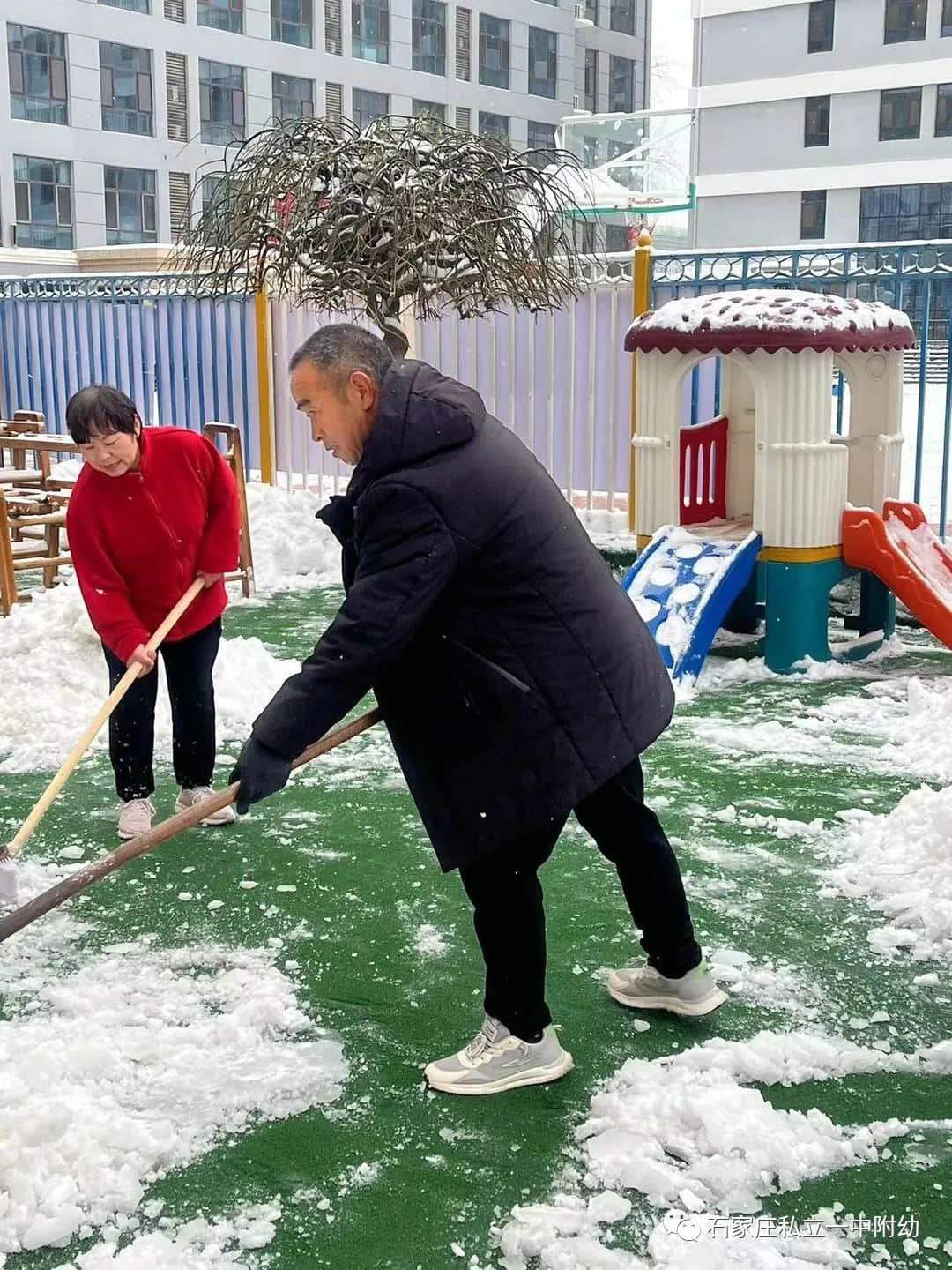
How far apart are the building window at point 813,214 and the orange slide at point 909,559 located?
1366 inches

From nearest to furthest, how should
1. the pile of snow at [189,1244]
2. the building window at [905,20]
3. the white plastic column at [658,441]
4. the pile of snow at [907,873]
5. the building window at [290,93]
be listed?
the pile of snow at [189,1244] → the pile of snow at [907,873] → the white plastic column at [658,441] → the building window at [905,20] → the building window at [290,93]

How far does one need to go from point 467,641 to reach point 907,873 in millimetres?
1944

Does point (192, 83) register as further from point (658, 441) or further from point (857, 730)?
→ point (857, 730)

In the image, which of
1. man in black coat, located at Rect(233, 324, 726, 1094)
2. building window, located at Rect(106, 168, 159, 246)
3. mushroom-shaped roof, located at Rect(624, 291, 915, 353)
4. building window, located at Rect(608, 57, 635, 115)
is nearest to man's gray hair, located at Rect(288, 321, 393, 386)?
man in black coat, located at Rect(233, 324, 726, 1094)

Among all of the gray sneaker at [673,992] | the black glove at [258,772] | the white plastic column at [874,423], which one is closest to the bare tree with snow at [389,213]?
the white plastic column at [874,423]

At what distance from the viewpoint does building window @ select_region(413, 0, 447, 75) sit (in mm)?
39531

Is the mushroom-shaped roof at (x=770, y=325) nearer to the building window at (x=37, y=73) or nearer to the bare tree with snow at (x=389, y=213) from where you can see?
the bare tree with snow at (x=389, y=213)

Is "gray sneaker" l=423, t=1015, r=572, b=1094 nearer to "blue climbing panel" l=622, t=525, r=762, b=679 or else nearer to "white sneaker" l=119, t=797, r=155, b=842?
"white sneaker" l=119, t=797, r=155, b=842

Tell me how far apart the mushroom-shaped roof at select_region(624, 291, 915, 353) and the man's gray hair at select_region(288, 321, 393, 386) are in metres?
4.03

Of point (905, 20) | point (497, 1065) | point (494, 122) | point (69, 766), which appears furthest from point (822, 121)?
point (497, 1065)

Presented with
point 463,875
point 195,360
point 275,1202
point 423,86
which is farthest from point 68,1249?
point 423,86

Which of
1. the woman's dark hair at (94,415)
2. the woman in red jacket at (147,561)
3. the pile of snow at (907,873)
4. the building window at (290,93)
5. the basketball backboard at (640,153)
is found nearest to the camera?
Result: the pile of snow at (907,873)

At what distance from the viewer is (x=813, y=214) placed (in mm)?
39094

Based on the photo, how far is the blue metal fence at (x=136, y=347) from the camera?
11.3 metres
